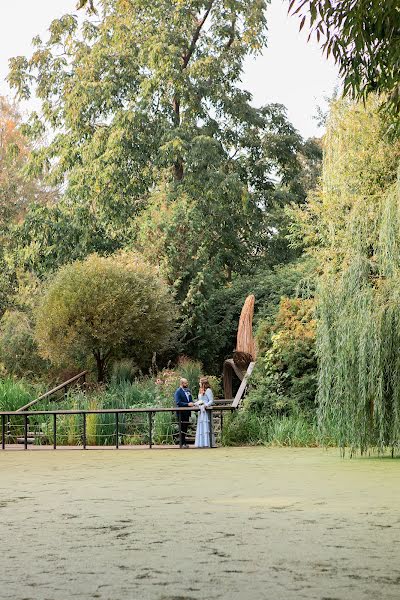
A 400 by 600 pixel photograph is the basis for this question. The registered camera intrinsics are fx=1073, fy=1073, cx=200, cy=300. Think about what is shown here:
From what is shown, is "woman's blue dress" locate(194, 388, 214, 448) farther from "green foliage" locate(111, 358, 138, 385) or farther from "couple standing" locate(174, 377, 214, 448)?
"green foliage" locate(111, 358, 138, 385)

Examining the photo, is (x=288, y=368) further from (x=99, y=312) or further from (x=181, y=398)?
(x=99, y=312)

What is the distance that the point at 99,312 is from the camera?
22.2 meters

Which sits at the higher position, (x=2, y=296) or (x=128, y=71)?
(x=128, y=71)

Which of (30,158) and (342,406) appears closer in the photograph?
(342,406)

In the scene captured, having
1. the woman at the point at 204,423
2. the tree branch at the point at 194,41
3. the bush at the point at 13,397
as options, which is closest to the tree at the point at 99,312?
the bush at the point at 13,397

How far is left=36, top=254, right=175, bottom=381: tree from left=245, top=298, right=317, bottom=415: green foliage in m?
3.83

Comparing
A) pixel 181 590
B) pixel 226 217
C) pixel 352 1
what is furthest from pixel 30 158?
pixel 181 590

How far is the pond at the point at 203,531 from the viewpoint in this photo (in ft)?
19.9

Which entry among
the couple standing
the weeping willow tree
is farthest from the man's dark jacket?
the weeping willow tree

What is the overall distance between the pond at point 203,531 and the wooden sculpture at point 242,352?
7.59m

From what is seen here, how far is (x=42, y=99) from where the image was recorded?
3112 centimetres

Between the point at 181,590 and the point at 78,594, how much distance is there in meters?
0.57

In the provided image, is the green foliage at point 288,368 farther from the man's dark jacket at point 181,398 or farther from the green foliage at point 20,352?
the green foliage at point 20,352

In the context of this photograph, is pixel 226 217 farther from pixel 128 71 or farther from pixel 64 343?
pixel 64 343
